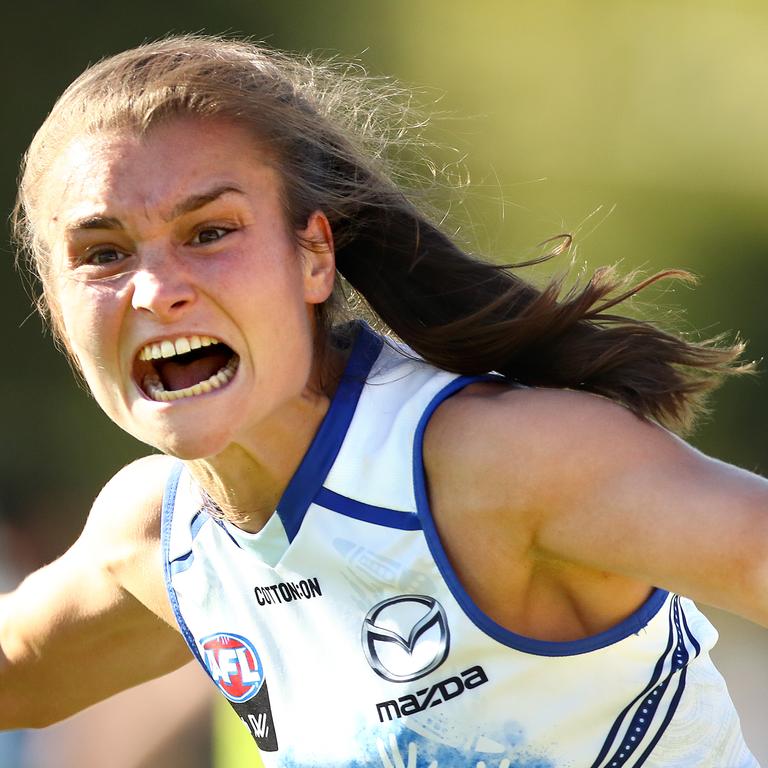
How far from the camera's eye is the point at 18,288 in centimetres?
830

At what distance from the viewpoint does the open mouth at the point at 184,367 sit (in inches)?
98.7

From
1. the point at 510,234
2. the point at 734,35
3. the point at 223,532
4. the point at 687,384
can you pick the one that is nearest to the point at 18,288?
the point at 510,234

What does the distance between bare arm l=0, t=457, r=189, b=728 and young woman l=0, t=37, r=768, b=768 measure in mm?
199

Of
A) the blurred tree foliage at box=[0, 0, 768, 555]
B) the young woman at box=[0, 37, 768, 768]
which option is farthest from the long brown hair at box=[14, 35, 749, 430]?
the blurred tree foliage at box=[0, 0, 768, 555]

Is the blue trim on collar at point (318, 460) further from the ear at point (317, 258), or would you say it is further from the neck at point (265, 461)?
the ear at point (317, 258)

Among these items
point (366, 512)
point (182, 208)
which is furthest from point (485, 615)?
point (182, 208)

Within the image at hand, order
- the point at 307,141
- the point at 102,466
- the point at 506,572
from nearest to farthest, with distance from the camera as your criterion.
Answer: the point at 506,572 < the point at 307,141 < the point at 102,466

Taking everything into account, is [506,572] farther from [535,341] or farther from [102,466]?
[102,466]

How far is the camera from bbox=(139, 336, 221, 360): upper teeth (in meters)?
2.50

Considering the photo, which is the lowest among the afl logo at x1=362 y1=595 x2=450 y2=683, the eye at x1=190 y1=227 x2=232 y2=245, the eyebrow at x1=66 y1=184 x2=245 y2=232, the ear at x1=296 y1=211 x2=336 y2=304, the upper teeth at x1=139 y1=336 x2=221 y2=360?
the afl logo at x1=362 y1=595 x2=450 y2=683

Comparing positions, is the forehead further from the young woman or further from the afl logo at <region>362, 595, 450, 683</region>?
the afl logo at <region>362, 595, 450, 683</region>

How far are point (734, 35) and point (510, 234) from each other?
2.39m

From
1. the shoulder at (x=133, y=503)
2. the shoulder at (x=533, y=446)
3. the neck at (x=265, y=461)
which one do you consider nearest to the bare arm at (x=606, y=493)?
the shoulder at (x=533, y=446)

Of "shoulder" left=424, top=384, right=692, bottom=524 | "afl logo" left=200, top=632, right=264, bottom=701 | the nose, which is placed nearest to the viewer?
"shoulder" left=424, top=384, right=692, bottom=524
